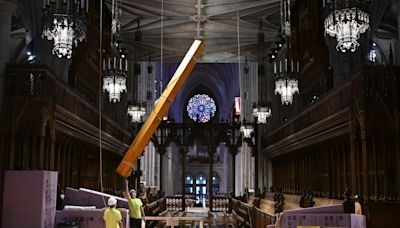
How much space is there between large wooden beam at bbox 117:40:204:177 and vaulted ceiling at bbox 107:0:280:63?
36.2 feet

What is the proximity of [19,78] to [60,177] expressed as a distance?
454cm

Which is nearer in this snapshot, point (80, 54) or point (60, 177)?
point (60, 177)

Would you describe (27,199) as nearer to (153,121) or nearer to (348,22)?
(153,121)

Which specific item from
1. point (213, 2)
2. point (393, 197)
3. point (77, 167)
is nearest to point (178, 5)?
point (213, 2)

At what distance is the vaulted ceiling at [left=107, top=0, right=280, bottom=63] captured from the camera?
21.3 meters

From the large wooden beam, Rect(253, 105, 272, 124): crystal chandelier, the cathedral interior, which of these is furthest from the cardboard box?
Rect(253, 105, 272, 124): crystal chandelier

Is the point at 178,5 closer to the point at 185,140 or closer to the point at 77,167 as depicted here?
the point at 77,167

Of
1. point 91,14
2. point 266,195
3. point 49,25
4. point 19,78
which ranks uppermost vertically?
point 91,14

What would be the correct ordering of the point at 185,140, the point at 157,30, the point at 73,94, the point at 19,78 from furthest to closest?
the point at 185,140, the point at 157,30, the point at 73,94, the point at 19,78

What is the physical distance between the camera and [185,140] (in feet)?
97.9

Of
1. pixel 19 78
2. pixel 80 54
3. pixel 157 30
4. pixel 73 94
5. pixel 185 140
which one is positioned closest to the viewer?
pixel 19 78

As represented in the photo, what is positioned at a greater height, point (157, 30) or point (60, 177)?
point (157, 30)

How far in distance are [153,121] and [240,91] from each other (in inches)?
541

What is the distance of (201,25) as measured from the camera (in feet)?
78.0
